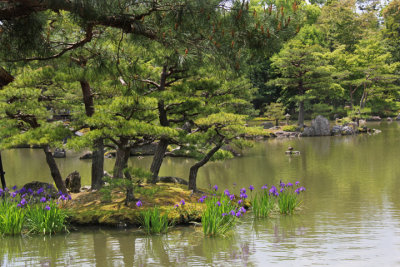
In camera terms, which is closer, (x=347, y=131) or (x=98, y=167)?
(x=98, y=167)

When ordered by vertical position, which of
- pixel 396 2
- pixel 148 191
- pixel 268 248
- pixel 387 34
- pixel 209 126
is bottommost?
pixel 268 248

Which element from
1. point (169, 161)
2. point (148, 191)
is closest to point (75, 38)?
point (148, 191)

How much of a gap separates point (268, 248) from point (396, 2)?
115ft

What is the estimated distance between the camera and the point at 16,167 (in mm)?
15695

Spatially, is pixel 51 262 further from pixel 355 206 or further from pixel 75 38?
pixel 355 206

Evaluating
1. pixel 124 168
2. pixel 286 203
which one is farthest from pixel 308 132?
pixel 124 168

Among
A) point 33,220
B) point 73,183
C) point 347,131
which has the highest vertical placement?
point 347,131

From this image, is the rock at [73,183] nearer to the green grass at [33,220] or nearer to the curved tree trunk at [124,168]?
the curved tree trunk at [124,168]

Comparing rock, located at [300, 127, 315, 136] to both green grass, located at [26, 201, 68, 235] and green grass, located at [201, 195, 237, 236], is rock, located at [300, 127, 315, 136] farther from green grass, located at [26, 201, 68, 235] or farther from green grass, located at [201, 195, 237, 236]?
green grass, located at [26, 201, 68, 235]

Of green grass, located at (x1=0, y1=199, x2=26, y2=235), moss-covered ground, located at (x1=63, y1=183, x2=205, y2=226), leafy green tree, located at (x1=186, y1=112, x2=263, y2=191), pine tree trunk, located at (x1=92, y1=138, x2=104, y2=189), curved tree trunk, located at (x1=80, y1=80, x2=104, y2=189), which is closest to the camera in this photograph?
green grass, located at (x1=0, y1=199, x2=26, y2=235)

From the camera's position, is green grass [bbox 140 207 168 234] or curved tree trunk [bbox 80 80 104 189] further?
curved tree trunk [bbox 80 80 104 189]

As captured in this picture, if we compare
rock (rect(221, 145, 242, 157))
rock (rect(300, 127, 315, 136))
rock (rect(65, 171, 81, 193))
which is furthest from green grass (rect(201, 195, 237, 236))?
rock (rect(300, 127, 315, 136))

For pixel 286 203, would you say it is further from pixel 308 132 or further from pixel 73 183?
pixel 308 132

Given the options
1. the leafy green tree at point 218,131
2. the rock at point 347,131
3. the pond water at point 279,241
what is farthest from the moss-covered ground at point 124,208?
the rock at point 347,131
